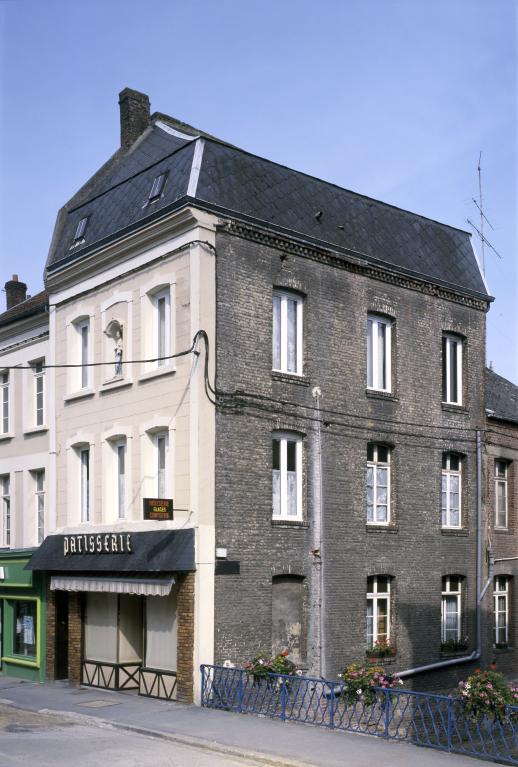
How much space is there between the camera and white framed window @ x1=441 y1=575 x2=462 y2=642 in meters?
25.5

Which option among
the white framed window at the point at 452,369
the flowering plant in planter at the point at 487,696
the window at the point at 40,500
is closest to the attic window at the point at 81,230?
the window at the point at 40,500

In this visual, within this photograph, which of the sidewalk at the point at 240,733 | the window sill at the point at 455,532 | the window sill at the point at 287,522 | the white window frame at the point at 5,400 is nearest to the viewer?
the sidewalk at the point at 240,733

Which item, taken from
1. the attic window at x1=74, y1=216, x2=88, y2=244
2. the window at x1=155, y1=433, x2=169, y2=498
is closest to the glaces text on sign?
the window at x1=155, y1=433, x2=169, y2=498

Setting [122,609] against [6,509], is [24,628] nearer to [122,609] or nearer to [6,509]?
[6,509]

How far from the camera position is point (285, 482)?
2228 centimetres

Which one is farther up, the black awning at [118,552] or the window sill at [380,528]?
the window sill at [380,528]

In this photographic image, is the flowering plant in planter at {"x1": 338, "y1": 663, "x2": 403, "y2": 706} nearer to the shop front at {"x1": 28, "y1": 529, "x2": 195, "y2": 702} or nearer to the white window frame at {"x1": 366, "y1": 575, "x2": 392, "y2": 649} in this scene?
the shop front at {"x1": 28, "y1": 529, "x2": 195, "y2": 702}

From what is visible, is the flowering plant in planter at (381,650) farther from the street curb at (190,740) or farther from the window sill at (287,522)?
the street curb at (190,740)

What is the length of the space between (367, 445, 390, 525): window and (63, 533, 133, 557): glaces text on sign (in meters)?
5.88

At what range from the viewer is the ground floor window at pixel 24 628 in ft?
86.8

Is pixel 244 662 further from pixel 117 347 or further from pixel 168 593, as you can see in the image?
pixel 117 347

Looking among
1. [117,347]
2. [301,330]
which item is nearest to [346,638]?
[301,330]

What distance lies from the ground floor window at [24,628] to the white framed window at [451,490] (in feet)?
35.6

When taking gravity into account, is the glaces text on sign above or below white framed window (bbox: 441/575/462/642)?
above
